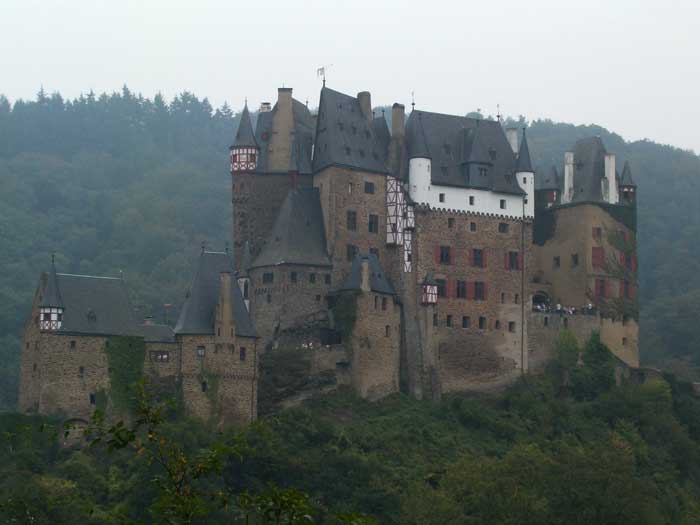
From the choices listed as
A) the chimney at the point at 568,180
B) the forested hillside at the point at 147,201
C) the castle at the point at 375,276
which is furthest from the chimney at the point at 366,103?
the forested hillside at the point at 147,201

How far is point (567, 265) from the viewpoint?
81.7 meters

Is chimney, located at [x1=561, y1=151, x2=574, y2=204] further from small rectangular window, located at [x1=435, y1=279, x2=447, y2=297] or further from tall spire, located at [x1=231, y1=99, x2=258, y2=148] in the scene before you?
tall spire, located at [x1=231, y1=99, x2=258, y2=148]

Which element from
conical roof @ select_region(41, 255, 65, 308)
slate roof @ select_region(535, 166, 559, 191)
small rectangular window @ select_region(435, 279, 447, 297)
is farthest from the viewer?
slate roof @ select_region(535, 166, 559, 191)

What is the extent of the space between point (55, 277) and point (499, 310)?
21.5 metres

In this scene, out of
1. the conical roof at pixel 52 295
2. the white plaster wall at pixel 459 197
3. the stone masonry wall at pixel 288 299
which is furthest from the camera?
the white plaster wall at pixel 459 197

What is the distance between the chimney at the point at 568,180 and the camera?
271 ft

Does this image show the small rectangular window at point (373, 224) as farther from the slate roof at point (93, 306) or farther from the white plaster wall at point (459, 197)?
the slate roof at point (93, 306)

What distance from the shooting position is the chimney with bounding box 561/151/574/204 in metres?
82.6

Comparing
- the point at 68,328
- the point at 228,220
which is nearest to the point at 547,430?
the point at 68,328

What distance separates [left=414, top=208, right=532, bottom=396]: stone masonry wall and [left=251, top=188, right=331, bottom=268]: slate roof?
4.63m

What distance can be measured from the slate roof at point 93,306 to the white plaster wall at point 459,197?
15519 millimetres

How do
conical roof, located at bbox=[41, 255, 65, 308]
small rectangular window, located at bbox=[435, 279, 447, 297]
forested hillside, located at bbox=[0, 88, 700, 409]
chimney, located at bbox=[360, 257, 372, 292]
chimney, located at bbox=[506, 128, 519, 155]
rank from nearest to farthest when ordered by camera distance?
conical roof, located at bbox=[41, 255, 65, 308] < chimney, located at bbox=[360, 257, 372, 292] < small rectangular window, located at bbox=[435, 279, 447, 297] < chimney, located at bbox=[506, 128, 519, 155] < forested hillside, located at bbox=[0, 88, 700, 409]

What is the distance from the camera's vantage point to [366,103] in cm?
7938

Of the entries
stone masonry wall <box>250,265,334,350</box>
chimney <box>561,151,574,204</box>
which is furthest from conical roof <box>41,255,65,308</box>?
chimney <box>561,151,574,204</box>
